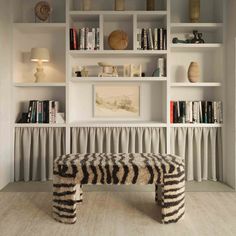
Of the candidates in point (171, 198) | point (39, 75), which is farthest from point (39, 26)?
point (171, 198)

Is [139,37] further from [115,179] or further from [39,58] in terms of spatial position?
[115,179]

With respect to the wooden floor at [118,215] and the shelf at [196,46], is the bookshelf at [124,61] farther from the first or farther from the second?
the wooden floor at [118,215]

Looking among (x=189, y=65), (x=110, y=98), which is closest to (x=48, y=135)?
(x=110, y=98)

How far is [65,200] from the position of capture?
3010 mm

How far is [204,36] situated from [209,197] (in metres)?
2.19

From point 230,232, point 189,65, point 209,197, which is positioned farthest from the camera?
point 189,65

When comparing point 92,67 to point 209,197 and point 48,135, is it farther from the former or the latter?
point 209,197

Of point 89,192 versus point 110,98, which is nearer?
point 89,192

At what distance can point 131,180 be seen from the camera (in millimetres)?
3020

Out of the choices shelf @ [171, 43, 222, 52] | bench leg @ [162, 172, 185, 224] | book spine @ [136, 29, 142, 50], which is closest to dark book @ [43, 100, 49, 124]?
book spine @ [136, 29, 142, 50]

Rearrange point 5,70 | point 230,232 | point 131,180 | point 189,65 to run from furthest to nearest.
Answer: point 189,65
point 5,70
point 131,180
point 230,232

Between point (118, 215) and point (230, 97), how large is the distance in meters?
2.12

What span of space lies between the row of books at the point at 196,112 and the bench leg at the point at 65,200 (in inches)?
76.6

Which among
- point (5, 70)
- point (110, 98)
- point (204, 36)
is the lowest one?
point (110, 98)
